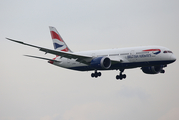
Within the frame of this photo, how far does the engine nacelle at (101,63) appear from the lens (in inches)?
2511

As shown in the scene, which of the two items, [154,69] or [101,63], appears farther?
[154,69]

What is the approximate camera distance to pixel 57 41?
77.5m

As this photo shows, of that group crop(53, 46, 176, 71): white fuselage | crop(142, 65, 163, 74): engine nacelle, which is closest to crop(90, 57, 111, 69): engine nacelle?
crop(53, 46, 176, 71): white fuselage

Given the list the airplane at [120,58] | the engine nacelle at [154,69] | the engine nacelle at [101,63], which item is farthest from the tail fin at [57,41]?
the engine nacelle at [154,69]

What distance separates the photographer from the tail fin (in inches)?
3018

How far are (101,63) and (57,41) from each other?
16.7m

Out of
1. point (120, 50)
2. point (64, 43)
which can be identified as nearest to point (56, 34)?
point (64, 43)

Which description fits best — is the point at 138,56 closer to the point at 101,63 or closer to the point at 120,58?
the point at 120,58

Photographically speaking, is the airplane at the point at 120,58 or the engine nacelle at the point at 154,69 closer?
the airplane at the point at 120,58

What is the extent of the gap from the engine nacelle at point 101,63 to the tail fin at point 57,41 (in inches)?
506

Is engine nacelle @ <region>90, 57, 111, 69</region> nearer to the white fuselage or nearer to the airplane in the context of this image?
the airplane

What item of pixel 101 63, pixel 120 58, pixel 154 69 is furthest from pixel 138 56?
pixel 154 69

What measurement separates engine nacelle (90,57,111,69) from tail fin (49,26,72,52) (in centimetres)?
1284

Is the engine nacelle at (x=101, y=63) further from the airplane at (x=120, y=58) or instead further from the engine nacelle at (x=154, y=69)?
the engine nacelle at (x=154, y=69)
